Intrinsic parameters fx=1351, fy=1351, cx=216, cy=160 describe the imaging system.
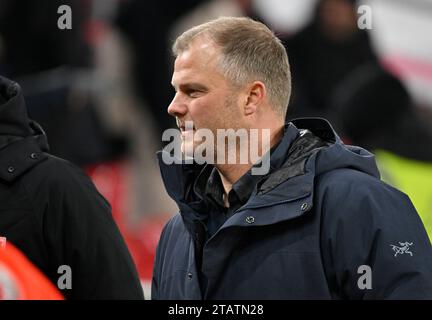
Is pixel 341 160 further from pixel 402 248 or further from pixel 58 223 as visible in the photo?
pixel 58 223

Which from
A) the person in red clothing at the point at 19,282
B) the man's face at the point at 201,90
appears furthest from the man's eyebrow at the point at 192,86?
the person in red clothing at the point at 19,282

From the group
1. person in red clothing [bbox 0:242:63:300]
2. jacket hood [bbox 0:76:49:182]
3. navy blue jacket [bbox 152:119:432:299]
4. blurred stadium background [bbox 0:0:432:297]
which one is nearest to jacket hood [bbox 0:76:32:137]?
jacket hood [bbox 0:76:49:182]

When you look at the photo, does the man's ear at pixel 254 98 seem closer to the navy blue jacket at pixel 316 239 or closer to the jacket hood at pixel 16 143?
the navy blue jacket at pixel 316 239

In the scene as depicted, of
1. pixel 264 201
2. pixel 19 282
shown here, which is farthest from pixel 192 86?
pixel 19 282

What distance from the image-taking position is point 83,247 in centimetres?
386

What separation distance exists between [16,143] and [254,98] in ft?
2.33

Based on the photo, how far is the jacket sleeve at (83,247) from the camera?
3846 mm

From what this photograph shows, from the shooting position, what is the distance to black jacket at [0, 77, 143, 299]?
3.84 metres

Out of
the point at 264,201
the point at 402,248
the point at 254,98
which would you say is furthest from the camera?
the point at 254,98

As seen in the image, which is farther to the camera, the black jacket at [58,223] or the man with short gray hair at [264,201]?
the black jacket at [58,223]

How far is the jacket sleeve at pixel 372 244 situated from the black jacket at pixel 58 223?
616mm
